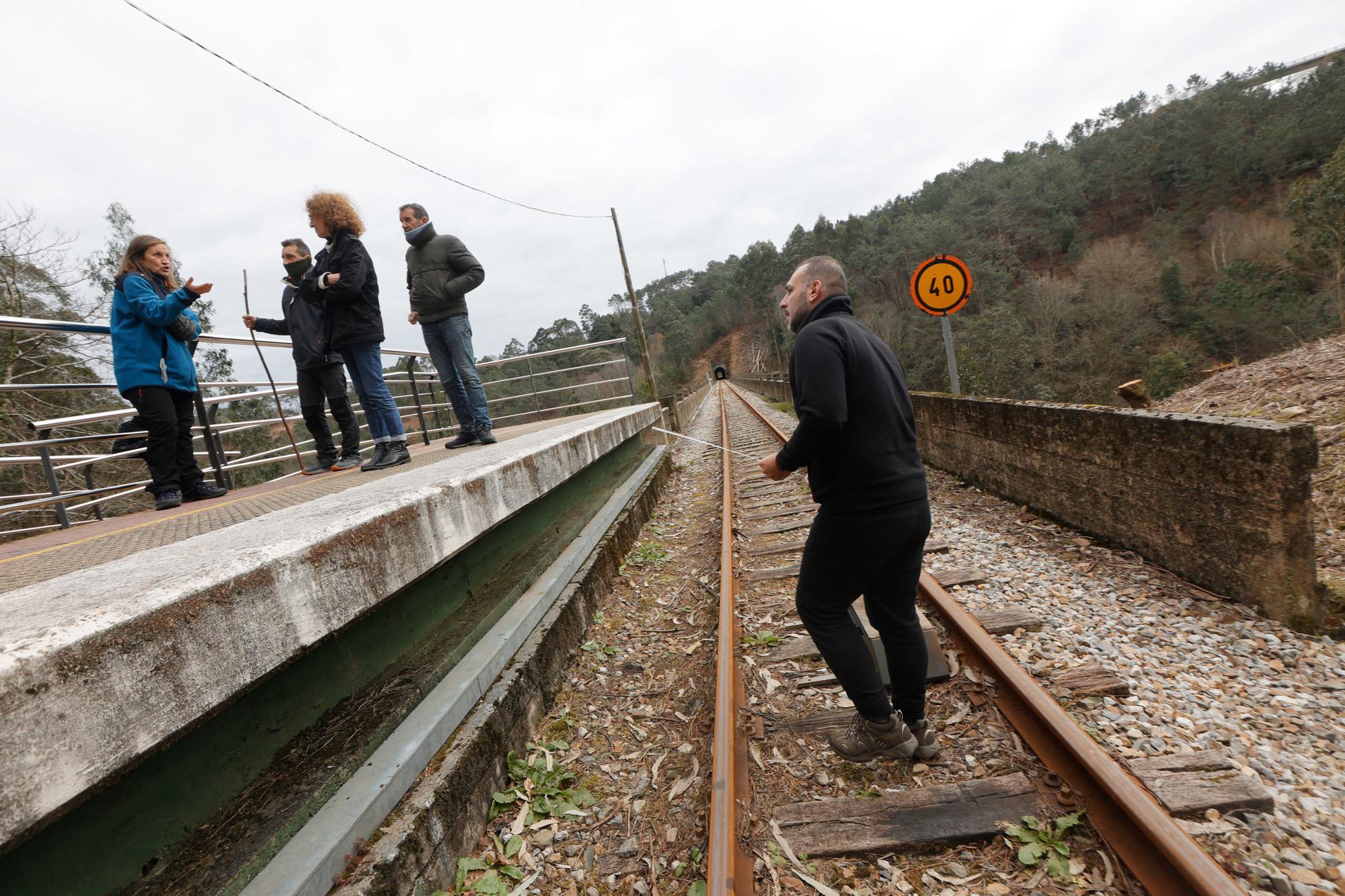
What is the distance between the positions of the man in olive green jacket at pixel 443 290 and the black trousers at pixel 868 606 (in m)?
3.97

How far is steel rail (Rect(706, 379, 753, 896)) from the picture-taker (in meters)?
2.06

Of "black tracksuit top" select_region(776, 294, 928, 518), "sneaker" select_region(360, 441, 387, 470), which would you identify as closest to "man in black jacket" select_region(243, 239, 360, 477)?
"sneaker" select_region(360, 441, 387, 470)

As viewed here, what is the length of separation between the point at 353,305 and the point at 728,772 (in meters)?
4.12

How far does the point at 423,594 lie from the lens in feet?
10.3

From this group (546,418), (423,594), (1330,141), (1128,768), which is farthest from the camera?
(1330,141)

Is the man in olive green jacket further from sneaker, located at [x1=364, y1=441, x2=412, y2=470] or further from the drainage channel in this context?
the drainage channel

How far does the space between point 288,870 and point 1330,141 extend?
3330 inches

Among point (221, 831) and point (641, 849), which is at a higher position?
point (221, 831)

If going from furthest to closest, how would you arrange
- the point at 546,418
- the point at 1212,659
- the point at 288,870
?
the point at 546,418, the point at 1212,659, the point at 288,870

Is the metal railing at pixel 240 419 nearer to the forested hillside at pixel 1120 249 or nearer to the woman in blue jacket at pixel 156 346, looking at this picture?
the woman in blue jacket at pixel 156 346

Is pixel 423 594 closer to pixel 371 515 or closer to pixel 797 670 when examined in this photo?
pixel 371 515

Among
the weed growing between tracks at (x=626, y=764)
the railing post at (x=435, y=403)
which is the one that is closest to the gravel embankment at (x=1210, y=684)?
the weed growing between tracks at (x=626, y=764)

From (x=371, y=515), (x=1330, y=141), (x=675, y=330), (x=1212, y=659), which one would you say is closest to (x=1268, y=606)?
(x=1212, y=659)

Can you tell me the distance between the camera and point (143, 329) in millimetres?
3896
